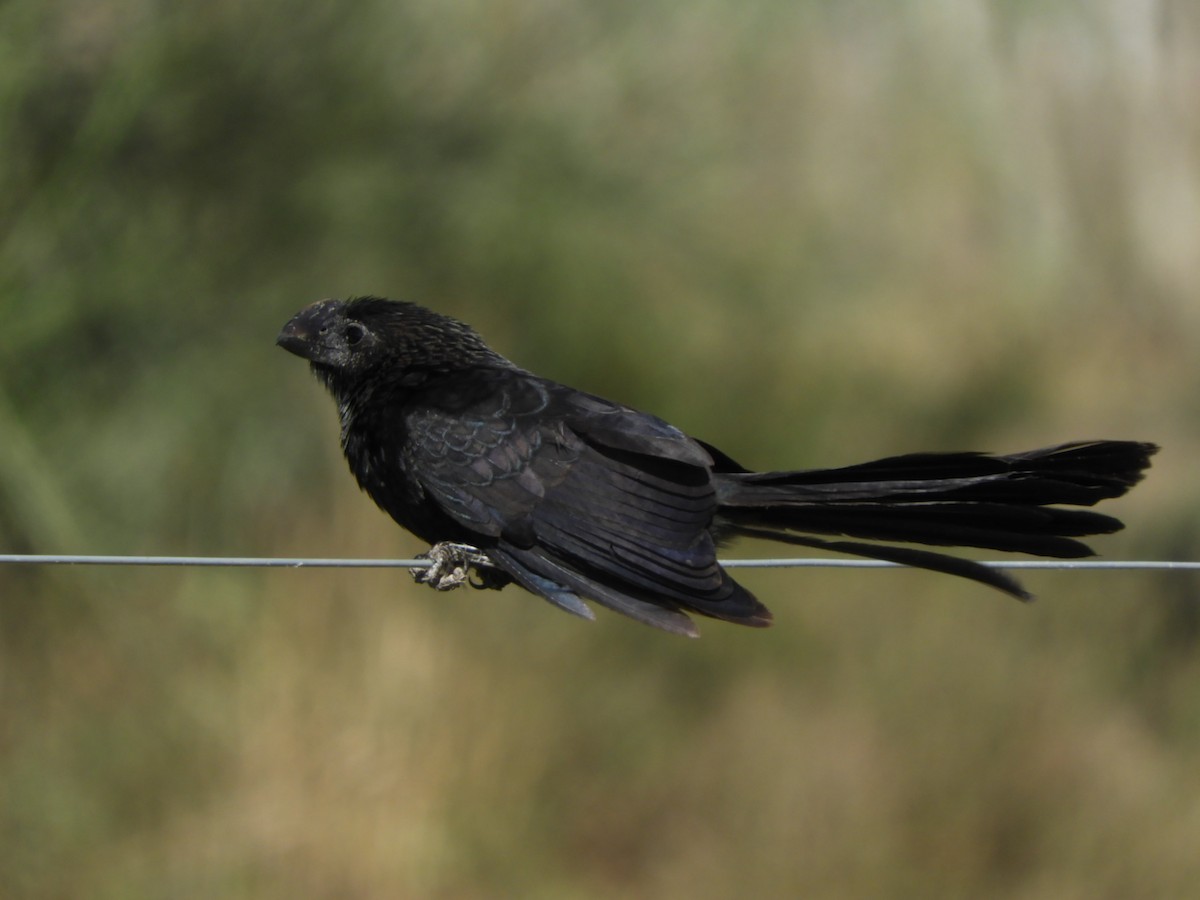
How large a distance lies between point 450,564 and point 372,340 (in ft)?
2.94

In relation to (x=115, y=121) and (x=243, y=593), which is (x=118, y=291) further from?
(x=243, y=593)

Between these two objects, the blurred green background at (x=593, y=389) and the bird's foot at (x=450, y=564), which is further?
the blurred green background at (x=593, y=389)

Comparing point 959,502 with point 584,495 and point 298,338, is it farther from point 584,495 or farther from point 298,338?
point 298,338

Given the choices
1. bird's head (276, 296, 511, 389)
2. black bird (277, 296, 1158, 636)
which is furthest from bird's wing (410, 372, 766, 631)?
bird's head (276, 296, 511, 389)

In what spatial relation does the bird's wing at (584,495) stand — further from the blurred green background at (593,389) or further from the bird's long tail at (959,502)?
the blurred green background at (593,389)

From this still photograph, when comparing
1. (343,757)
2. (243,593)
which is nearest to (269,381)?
(243,593)

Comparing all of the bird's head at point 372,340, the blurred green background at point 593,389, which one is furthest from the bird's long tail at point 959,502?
the blurred green background at point 593,389

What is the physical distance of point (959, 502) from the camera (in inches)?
120

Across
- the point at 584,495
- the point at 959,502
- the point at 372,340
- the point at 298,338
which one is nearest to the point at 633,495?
the point at 584,495

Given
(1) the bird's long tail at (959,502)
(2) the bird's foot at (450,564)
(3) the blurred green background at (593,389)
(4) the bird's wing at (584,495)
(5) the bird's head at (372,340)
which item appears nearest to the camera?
(1) the bird's long tail at (959,502)

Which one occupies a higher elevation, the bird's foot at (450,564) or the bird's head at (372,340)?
the bird's head at (372,340)

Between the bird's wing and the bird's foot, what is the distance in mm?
125

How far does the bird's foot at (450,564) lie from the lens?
3627 millimetres

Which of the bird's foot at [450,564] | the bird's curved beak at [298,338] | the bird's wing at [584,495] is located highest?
the bird's curved beak at [298,338]
